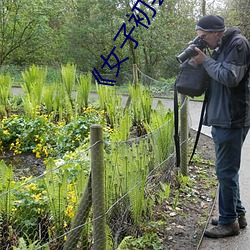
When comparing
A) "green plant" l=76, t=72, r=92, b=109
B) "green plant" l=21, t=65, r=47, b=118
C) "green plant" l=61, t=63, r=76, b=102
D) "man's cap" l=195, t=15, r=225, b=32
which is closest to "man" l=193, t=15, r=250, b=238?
"man's cap" l=195, t=15, r=225, b=32

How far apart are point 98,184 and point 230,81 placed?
126 centimetres

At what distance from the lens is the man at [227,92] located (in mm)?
2963

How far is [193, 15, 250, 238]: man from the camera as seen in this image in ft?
9.72

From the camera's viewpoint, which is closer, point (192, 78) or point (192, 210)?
point (192, 78)

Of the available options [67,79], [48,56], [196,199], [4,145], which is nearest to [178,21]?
[48,56]

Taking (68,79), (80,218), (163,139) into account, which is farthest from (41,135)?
(80,218)

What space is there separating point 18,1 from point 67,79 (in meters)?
9.99

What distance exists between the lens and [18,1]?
52.3 feet

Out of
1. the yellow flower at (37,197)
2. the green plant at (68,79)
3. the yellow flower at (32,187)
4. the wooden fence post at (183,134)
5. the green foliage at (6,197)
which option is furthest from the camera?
the green plant at (68,79)

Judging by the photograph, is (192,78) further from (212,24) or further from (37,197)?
(37,197)

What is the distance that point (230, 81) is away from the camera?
9.61ft

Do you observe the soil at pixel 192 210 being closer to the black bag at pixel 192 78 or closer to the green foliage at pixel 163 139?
the green foliage at pixel 163 139

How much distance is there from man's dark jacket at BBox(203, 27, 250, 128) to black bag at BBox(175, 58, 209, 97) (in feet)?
0.29

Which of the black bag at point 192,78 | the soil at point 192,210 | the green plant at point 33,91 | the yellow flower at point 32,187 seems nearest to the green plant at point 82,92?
the green plant at point 33,91
